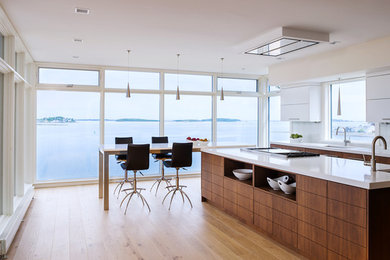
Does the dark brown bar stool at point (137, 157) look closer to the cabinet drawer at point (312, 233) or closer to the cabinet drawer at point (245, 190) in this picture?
the cabinet drawer at point (245, 190)

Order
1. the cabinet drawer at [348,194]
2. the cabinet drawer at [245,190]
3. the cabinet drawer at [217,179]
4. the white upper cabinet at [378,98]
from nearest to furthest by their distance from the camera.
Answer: the cabinet drawer at [348,194] → the cabinet drawer at [245,190] → the cabinet drawer at [217,179] → the white upper cabinet at [378,98]

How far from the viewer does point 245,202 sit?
381 cm

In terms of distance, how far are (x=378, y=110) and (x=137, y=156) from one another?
383 centimetres

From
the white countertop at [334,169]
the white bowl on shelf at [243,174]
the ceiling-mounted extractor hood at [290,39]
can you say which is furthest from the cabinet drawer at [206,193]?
the ceiling-mounted extractor hood at [290,39]

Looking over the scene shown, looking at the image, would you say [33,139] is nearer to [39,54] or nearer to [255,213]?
[39,54]

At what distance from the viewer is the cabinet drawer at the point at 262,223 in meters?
3.36

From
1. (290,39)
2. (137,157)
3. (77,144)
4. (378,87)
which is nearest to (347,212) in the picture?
(290,39)

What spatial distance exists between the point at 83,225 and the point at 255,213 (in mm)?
2171

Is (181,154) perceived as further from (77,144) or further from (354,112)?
(354,112)

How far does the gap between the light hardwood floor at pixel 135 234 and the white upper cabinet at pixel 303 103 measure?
10.1 ft

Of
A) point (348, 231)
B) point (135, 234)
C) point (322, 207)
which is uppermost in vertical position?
point (322, 207)

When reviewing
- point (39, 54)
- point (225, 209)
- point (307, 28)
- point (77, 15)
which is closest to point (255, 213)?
point (225, 209)

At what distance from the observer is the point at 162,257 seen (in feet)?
9.91

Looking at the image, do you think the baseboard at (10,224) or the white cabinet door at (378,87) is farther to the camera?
the white cabinet door at (378,87)
